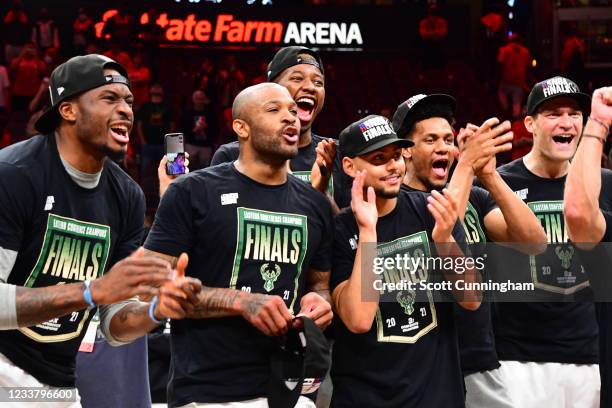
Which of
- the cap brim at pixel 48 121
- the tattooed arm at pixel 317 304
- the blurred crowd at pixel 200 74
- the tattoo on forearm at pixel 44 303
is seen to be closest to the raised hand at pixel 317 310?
the tattooed arm at pixel 317 304

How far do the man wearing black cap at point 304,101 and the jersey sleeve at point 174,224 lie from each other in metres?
1.03

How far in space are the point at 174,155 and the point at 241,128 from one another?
38.2 inches

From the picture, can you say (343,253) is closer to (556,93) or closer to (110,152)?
(110,152)

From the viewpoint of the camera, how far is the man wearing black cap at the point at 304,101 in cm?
515

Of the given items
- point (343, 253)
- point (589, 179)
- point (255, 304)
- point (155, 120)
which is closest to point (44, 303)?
point (255, 304)

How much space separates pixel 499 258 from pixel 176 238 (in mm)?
1957

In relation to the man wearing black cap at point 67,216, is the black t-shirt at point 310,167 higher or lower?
higher

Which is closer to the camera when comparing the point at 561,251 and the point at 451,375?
the point at 451,375

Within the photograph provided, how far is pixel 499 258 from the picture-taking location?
5168mm

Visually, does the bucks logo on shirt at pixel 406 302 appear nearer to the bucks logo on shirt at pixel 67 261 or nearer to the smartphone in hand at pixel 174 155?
the bucks logo on shirt at pixel 67 261

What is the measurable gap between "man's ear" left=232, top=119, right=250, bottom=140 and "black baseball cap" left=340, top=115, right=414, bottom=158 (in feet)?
1.59

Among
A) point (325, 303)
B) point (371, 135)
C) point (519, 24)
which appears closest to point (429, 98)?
point (371, 135)

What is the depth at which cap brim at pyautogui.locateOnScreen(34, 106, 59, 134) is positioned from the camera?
4305mm

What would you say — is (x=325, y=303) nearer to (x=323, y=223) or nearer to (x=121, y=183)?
(x=323, y=223)
